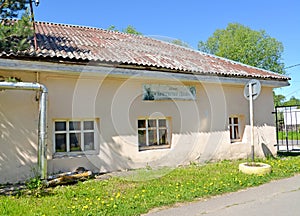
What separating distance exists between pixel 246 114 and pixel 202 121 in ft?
7.44

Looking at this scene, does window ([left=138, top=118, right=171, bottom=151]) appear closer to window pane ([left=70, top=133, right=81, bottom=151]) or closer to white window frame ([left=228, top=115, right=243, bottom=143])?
window pane ([left=70, top=133, right=81, bottom=151])

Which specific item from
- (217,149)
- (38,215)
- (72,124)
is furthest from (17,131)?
(217,149)

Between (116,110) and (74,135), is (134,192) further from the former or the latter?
(116,110)

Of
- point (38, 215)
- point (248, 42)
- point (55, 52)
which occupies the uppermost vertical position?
point (248, 42)

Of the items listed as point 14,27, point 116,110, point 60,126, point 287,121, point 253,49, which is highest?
point 253,49

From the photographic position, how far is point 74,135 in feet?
26.2

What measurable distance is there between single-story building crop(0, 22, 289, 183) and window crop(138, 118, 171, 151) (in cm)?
3

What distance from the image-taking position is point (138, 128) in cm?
895

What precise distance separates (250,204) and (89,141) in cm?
469

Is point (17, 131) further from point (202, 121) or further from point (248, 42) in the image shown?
point (248, 42)

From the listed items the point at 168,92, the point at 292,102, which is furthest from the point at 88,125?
the point at 292,102

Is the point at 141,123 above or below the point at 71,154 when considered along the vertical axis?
above

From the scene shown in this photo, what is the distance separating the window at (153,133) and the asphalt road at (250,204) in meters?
3.62

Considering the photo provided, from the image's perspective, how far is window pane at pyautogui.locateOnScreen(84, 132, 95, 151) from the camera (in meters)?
8.11
